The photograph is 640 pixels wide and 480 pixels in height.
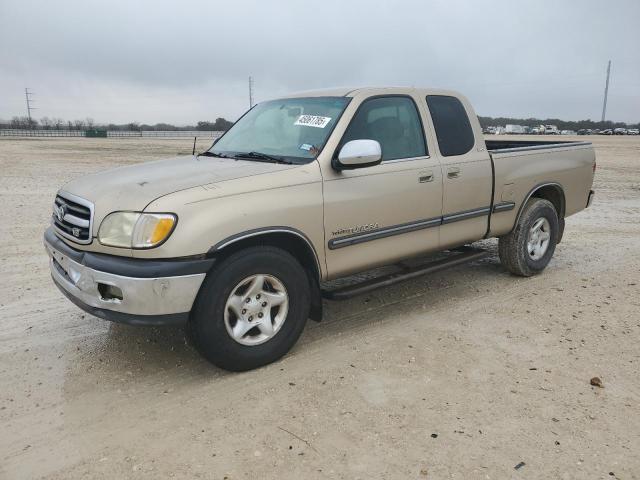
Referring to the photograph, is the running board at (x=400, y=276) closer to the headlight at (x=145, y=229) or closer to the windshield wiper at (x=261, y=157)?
the windshield wiper at (x=261, y=157)

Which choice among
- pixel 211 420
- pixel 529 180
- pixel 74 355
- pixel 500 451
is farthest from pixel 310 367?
pixel 529 180

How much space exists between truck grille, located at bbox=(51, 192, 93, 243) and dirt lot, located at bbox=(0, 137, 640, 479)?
3.12 ft

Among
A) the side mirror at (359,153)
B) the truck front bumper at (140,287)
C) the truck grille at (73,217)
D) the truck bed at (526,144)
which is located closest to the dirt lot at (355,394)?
the truck front bumper at (140,287)

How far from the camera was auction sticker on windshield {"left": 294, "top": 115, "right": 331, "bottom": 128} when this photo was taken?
421cm

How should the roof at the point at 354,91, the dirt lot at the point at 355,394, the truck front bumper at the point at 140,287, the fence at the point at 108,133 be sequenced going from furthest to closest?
the fence at the point at 108,133 → the roof at the point at 354,91 → the truck front bumper at the point at 140,287 → the dirt lot at the point at 355,394

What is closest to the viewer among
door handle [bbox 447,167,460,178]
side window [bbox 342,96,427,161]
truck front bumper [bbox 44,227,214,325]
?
Result: truck front bumper [bbox 44,227,214,325]

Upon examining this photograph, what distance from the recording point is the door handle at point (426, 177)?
4535mm

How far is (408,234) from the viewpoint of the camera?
14.9ft

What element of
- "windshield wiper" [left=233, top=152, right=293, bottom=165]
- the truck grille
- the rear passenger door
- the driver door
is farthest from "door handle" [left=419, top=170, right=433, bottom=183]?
the truck grille

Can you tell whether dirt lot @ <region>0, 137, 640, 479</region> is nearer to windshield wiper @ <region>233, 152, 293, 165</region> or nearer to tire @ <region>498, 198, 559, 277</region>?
tire @ <region>498, 198, 559, 277</region>

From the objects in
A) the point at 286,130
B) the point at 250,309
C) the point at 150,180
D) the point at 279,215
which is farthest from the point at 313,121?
the point at 250,309

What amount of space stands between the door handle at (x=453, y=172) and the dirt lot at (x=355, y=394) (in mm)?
1219

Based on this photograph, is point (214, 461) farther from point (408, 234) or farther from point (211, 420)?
point (408, 234)

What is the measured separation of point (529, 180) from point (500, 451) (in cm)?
347
